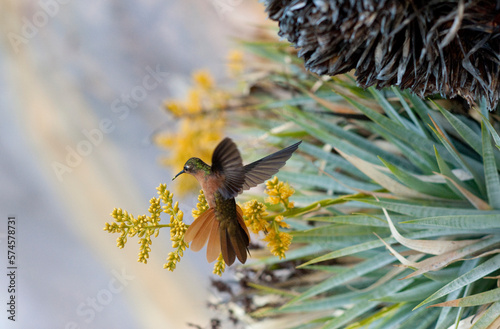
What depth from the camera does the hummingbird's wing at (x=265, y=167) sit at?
14.4 inches

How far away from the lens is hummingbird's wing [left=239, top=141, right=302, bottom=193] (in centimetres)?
37

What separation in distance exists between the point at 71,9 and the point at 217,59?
0.52m

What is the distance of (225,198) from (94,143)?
114cm

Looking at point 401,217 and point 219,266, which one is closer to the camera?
point 219,266

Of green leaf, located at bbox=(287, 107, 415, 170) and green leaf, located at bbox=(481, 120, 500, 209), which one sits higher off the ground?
green leaf, located at bbox=(287, 107, 415, 170)

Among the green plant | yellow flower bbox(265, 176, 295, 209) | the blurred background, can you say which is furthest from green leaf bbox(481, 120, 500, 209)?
the blurred background

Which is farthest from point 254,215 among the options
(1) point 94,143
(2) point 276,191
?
(1) point 94,143

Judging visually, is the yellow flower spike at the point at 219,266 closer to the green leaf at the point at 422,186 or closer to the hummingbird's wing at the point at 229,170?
the hummingbird's wing at the point at 229,170

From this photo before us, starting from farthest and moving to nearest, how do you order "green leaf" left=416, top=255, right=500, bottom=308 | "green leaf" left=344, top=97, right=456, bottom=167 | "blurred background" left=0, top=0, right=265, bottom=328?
"blurred background" left=0, top=0, right=265, bottom=328
"green leaf" left=344, top=97, right=456, bottom=167
"green leaf" left=416, top=255, right=500, bottom=308

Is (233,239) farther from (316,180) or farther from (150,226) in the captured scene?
(316,180)

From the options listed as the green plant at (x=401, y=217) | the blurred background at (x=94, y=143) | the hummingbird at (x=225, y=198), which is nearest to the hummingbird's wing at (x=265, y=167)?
the hummingbird at (x=225, y=198)

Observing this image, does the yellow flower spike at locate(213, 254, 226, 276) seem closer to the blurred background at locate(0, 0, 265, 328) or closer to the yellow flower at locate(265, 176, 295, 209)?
the yellow flower at locate(265, 176, 295, 209)

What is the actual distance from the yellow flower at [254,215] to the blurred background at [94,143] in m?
0.76

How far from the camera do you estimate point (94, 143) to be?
4.51 ft
